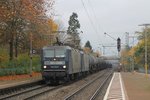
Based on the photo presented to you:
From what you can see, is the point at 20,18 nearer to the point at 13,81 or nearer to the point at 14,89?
the point at 13,81

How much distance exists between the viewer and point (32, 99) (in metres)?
24.2

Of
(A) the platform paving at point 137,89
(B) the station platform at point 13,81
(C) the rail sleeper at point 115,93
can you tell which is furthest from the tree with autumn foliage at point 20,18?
(C) the rail sleeper at point 115,93

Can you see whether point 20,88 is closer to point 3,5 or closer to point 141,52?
point 3,5

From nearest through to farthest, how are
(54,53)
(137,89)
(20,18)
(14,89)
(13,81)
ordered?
(14,89), (137,89), (54,53), (13,81), (20,18)

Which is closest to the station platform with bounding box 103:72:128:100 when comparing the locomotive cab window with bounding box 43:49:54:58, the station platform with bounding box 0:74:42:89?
the locomotive cab window with bounding box 43:49:54:58

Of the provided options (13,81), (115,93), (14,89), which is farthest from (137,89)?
(13,81)

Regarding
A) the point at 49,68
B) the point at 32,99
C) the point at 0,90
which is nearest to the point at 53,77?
the point at 49,68

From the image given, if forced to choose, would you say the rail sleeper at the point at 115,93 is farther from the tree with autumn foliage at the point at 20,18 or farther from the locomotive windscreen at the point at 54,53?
the tree with autumn foliage at the point at 20,18

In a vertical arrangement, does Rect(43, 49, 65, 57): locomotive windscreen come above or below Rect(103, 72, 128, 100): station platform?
above

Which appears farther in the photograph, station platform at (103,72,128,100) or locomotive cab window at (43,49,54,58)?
locomotive cab window at (43,49,54,58)

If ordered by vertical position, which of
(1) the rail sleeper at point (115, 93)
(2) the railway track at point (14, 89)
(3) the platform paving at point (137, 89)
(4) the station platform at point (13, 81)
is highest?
(4) the station platform at point (13, 81)

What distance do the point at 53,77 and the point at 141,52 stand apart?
2946 inches

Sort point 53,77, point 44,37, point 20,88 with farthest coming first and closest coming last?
point 44,37
point 53,77
point 20,88

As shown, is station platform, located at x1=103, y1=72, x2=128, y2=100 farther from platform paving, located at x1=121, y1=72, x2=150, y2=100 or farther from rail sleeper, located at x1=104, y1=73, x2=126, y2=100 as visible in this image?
platform paving, located at x1=121, y1=72, x2=150, y2=100
